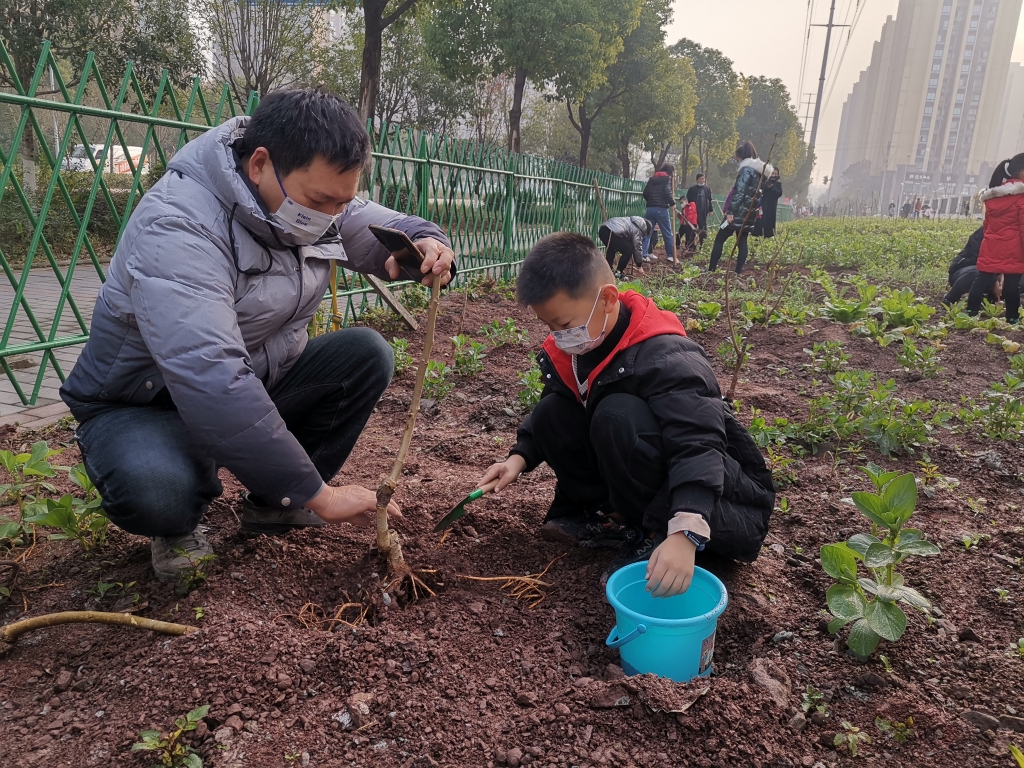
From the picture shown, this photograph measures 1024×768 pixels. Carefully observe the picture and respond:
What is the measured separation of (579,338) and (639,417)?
10.3 inches

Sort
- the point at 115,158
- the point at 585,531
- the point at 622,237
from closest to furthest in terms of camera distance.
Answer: the point at 585,531 < the point at 115,158 < the point at 622,237

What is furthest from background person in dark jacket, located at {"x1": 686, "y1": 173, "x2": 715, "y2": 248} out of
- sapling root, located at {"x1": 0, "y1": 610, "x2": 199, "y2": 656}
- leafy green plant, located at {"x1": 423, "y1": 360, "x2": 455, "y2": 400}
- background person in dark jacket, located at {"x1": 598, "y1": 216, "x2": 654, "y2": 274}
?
sapling root, located at {"x1": 0, "y1": 610, "x2": 199, "y2": 656}

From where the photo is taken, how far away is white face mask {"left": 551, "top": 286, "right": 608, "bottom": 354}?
6.00 ft

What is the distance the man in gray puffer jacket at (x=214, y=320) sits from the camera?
1.44 metres

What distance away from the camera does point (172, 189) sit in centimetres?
161

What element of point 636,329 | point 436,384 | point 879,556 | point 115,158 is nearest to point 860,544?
point 879,556

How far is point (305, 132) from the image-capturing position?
5.10ft

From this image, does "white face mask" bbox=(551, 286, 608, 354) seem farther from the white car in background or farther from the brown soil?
the white car in background

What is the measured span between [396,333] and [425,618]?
129 inches

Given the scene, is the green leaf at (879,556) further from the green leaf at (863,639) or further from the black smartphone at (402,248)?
the black smartphone at (402,248)

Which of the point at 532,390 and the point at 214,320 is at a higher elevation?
the point at 214,320

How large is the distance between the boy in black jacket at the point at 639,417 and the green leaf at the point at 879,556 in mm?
338

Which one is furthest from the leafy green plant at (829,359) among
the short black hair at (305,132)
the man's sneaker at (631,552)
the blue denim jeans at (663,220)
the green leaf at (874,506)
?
the blue denim jeans at (663,220)

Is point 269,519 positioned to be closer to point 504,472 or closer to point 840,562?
point 504,472
